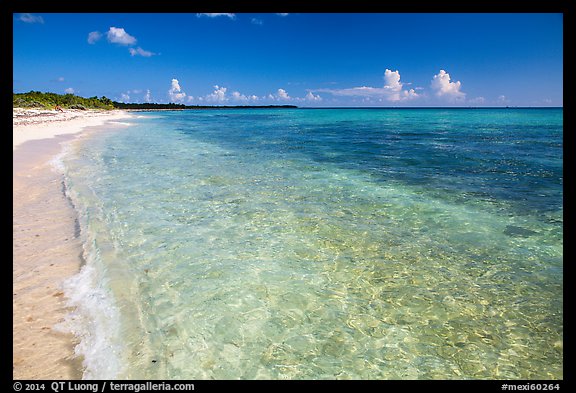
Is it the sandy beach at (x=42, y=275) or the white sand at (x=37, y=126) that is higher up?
the white sand at (x=37, y=126)

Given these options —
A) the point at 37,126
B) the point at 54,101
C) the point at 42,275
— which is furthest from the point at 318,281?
the point at 54,101

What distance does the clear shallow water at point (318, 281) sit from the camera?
412cm

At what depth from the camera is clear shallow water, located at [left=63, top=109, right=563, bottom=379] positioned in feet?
13.5

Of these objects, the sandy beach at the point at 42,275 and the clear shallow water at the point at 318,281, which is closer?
the sandy beach at the point at 42,275

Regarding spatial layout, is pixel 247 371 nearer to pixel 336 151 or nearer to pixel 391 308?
pixel 391 308

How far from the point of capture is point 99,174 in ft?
47.0

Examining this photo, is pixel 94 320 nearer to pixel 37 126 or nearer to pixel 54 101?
pixel 37 126

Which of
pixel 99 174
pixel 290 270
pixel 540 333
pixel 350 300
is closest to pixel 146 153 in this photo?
pixel 99 174

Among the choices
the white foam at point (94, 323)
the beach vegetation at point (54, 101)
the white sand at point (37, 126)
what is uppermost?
the beach vegetation at point (54, 101)

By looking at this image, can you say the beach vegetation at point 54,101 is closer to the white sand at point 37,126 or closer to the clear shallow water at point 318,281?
the white sand at point 37,126

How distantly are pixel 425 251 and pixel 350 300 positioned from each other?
2766mm

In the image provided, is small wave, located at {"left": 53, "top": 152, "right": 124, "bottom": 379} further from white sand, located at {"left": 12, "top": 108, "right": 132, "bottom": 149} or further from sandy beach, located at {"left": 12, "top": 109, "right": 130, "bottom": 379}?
white sand, located at {"left": 12, "top": 108, "right": 132, "bottom": 149}

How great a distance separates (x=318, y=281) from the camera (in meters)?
5.93

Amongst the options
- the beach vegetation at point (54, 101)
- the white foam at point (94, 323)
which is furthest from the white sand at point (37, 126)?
the white foam at point (94, 323)
